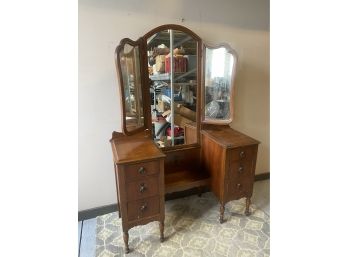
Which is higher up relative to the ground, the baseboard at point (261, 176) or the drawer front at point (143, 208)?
the drawer front at point (143, 208)

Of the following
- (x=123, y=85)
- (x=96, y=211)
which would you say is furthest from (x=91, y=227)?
(x=123, y=85)

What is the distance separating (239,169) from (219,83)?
683mm

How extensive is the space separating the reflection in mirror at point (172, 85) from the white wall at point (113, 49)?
0.15 m

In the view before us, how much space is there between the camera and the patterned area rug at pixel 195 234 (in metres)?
1.41

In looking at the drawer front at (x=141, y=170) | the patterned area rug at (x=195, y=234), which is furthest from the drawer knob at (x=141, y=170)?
the patterned area rug at (x=195, y=234)

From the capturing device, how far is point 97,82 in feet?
5.04

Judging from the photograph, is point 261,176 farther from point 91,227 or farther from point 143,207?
point 91,227

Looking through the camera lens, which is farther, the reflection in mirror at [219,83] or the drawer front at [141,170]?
the reflection in mirror at [219,83]

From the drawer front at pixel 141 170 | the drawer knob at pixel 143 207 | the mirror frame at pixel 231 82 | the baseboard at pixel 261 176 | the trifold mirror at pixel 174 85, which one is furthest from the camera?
the baseboard at pixel 261 176

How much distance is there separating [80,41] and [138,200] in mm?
1111

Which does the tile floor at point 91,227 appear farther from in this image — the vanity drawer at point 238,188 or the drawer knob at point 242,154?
the drawer knob at point 242,154
